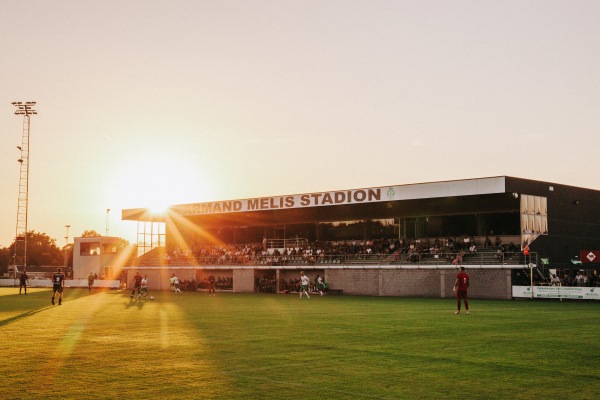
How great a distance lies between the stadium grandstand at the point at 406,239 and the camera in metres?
52.3

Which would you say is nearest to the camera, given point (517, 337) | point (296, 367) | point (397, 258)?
point (296, 367)

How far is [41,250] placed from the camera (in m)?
159

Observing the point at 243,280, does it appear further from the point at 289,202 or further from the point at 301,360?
the point at 301,360

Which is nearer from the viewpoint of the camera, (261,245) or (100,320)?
(100,320)

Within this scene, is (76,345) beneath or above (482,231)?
beneath

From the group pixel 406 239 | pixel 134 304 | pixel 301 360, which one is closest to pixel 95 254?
pixel 406 239

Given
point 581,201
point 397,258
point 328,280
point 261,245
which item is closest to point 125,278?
point 261,245

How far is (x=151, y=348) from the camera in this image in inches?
619

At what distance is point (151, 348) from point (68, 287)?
6848 centimetres

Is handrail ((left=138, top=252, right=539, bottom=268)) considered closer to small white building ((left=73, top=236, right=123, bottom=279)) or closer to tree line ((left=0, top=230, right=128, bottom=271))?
small white building ((left=73, top=236, right=123, bottom=279))

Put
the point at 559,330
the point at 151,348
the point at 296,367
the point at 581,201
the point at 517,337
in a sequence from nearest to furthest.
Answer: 1. the point at 296,367
2. the point at 151,348
3. the point at 517,337
4. the point at 559,330
5. the point at 581,201

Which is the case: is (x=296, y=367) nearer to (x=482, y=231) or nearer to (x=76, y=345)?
(x=76, y=345)

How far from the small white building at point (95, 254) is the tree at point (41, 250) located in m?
59.4

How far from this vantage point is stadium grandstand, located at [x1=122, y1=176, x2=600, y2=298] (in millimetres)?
52281
